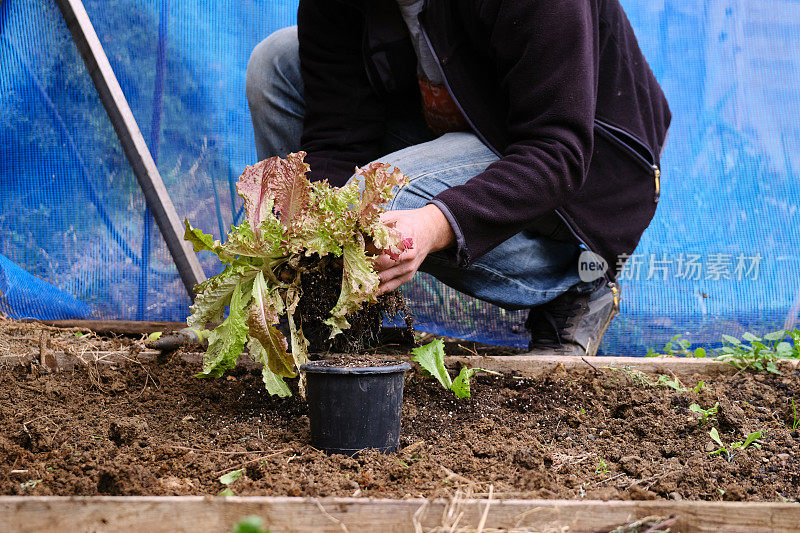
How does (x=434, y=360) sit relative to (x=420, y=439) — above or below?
above

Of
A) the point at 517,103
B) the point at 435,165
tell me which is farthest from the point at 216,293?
the point at 517,103

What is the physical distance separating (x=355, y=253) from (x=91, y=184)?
210cm

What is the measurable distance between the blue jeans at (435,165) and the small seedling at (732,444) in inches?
36.3

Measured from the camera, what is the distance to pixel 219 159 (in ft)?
10.8

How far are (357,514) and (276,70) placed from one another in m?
2.19

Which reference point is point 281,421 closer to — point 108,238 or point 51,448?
point 51,448

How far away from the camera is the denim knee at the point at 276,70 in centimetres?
285

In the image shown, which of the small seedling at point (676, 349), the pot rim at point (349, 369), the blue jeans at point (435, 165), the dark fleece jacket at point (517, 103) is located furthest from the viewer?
the small seedling at point (676, 349)

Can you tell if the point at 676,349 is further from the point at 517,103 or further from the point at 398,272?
the point at 398,272

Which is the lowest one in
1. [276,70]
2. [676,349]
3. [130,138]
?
[676,349]

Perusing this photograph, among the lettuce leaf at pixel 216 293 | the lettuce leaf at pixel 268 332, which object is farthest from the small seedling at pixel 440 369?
the lettuce leaf at pixel 216 293

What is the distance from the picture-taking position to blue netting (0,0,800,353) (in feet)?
10.4

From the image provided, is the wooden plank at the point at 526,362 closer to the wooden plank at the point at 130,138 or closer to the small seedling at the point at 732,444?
the small seedling at the point at 732,444

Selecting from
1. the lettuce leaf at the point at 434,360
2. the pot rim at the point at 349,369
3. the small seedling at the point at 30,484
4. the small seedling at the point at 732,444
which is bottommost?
the small seedling at the point at 732,444
